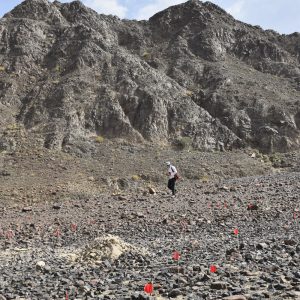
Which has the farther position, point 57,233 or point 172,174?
point 172,174

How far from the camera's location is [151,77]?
3656 centimetres

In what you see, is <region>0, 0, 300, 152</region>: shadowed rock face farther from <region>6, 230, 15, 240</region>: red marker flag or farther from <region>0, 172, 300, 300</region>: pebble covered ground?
<region>6, 230, 15, 240</region>: red marker flag

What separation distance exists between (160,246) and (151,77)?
26.2m

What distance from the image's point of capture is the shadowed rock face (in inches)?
1289

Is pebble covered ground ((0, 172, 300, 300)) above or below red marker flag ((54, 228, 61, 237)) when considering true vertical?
above

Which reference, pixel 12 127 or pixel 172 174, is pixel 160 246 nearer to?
pixel 172 174

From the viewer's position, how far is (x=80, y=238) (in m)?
13.8

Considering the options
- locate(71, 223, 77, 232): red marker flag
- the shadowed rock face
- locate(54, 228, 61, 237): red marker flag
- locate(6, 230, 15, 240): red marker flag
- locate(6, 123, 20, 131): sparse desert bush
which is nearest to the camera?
locate(6, 230, 15, 240): red marker flag

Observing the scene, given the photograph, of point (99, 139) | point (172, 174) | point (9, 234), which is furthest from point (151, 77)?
point (9, 234)

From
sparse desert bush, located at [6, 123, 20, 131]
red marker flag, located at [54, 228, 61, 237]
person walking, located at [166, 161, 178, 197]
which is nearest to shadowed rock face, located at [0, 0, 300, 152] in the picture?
sparse desert bush, located at [6, 123, 20, 131]

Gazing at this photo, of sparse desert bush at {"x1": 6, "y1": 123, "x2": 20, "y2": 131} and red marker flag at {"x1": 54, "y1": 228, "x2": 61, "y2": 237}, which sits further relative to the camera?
sparse desert bush at {"x1": 6, "y1": 123, "x2": 20, "y2": 131}

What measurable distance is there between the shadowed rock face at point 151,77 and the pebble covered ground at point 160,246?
1243 cm

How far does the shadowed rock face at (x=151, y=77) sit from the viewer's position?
32750 mm

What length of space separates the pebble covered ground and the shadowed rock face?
489 inches
